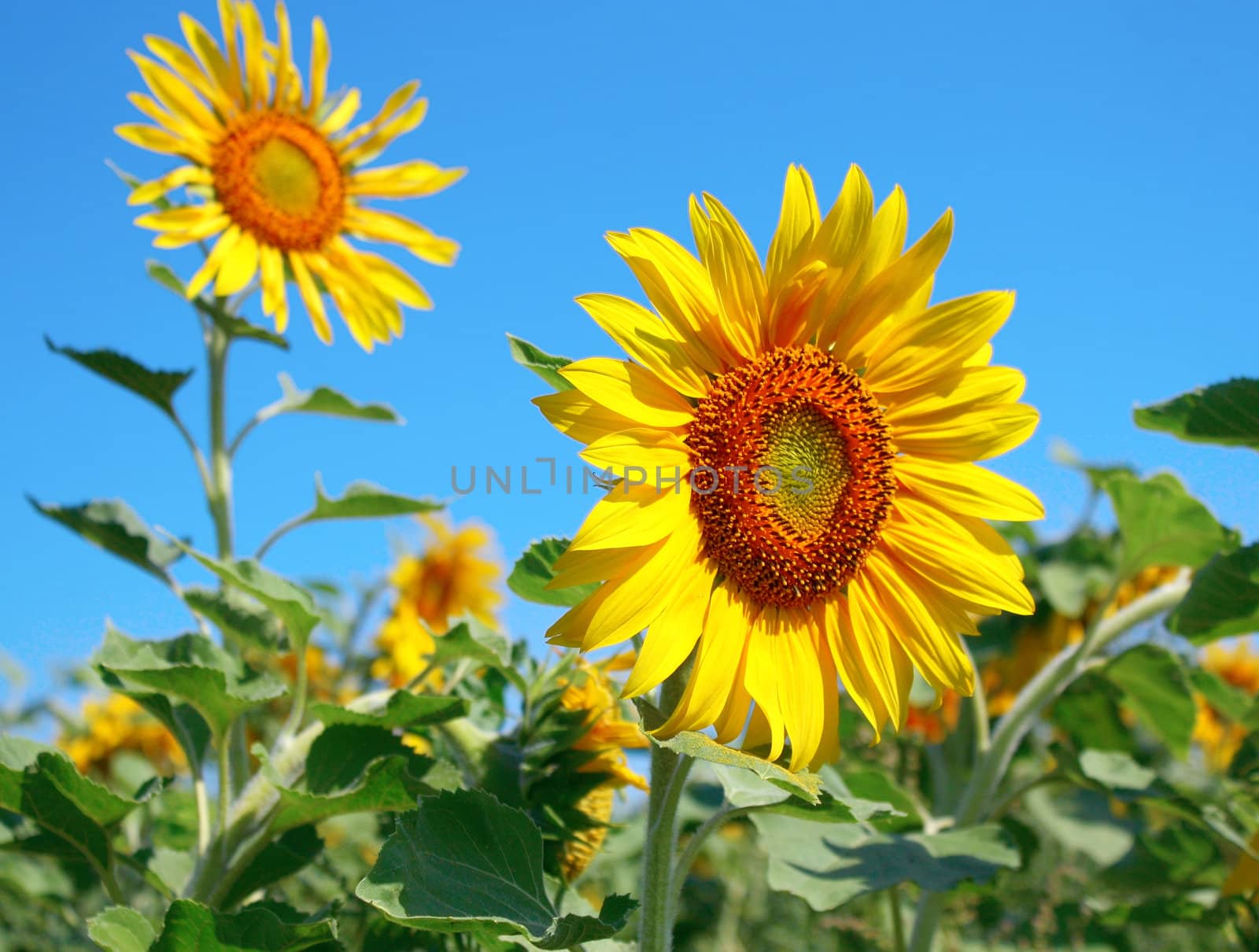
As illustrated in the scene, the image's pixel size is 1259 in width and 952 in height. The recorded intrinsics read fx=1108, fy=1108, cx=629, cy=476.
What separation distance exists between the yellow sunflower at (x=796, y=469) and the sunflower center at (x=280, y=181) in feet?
7.06

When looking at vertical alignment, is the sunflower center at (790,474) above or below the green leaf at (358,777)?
above

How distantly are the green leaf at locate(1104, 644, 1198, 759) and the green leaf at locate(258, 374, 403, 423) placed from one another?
6.87 ft

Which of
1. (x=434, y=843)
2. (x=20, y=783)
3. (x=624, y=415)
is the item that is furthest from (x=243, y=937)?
(x=624, y=415)

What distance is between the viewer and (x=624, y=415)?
1641 mm

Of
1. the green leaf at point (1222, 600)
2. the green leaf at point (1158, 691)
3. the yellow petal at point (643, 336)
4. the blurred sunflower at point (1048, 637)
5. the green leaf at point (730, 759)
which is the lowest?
the green leaf at point (730, 759)

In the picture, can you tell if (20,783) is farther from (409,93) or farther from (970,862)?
(409,93)

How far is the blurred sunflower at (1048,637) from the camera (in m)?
3.79

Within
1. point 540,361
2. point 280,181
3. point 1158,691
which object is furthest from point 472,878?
point 280,181

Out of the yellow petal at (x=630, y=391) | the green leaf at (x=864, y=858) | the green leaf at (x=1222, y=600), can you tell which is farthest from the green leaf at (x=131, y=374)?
the green leaf at (x=1222, y=600)

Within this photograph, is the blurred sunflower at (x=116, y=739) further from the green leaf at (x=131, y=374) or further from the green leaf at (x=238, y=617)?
the green leaf at (x=238, y=617)

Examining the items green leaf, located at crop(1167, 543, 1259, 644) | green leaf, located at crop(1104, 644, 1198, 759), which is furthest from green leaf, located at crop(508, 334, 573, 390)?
green leaf, located at crop(1104, 644, 1198, 759)

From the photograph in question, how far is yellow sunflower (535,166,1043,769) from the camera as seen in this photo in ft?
5.39

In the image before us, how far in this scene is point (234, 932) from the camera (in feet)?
5.53

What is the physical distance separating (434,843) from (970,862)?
1.12 meters
